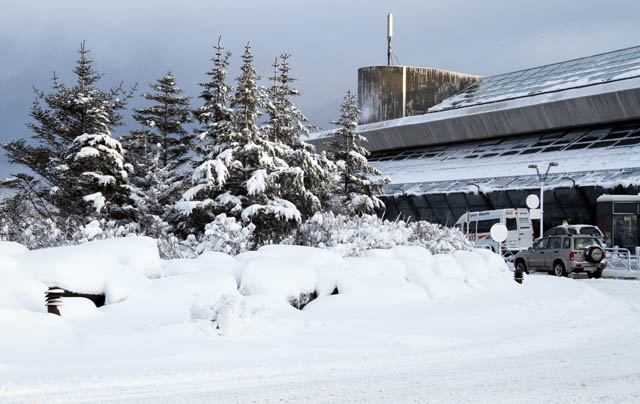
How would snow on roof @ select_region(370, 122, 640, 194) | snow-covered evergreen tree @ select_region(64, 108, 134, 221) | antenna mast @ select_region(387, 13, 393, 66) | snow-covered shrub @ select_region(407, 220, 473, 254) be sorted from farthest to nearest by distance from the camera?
antenna mast @ select_region(387, 13, 393, 66)
snow on roof @ select_region(370, 122, 640, 194)
snow-covered evergreen tree @ select_region(64, 108, 134, 221)
snow-covered shrub @ select_region(407, 220, 473, 254)

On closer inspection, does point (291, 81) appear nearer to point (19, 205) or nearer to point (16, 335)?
point (19, 205)

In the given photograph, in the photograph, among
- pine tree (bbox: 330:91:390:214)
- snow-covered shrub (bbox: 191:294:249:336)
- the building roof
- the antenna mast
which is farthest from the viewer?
the antenna mast

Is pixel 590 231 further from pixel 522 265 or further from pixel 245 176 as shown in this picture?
pixel 245 176

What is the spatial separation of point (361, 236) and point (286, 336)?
19.7 feet

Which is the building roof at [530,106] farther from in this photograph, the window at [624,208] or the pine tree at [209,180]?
the pine tree at [209,180]

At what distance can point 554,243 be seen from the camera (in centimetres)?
2358

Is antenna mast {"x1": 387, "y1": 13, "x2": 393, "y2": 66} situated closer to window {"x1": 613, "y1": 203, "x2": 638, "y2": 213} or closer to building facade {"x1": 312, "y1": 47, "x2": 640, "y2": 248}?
building facade {"x1": 312, "y1": 47, "x2": 640, "y2": 248}

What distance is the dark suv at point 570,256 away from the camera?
22219mm

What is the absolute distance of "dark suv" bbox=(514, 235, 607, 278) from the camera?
22.2 metres

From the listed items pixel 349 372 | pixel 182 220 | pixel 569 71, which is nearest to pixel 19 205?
pixel 182 220

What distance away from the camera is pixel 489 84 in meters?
61.9

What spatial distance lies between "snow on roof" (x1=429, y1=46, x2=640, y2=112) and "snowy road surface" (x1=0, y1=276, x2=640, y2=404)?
42623mm

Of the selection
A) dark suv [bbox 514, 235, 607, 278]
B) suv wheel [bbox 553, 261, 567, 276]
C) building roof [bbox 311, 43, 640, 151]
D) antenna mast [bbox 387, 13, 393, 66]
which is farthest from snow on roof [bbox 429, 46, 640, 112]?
suv wheel [bbox 553, 261, 567, 276]

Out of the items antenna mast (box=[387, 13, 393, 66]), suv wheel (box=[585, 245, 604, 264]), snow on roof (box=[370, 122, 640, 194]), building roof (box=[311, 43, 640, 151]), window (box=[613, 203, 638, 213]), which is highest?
antenna mast (box=[387, 13, 393, 66])
